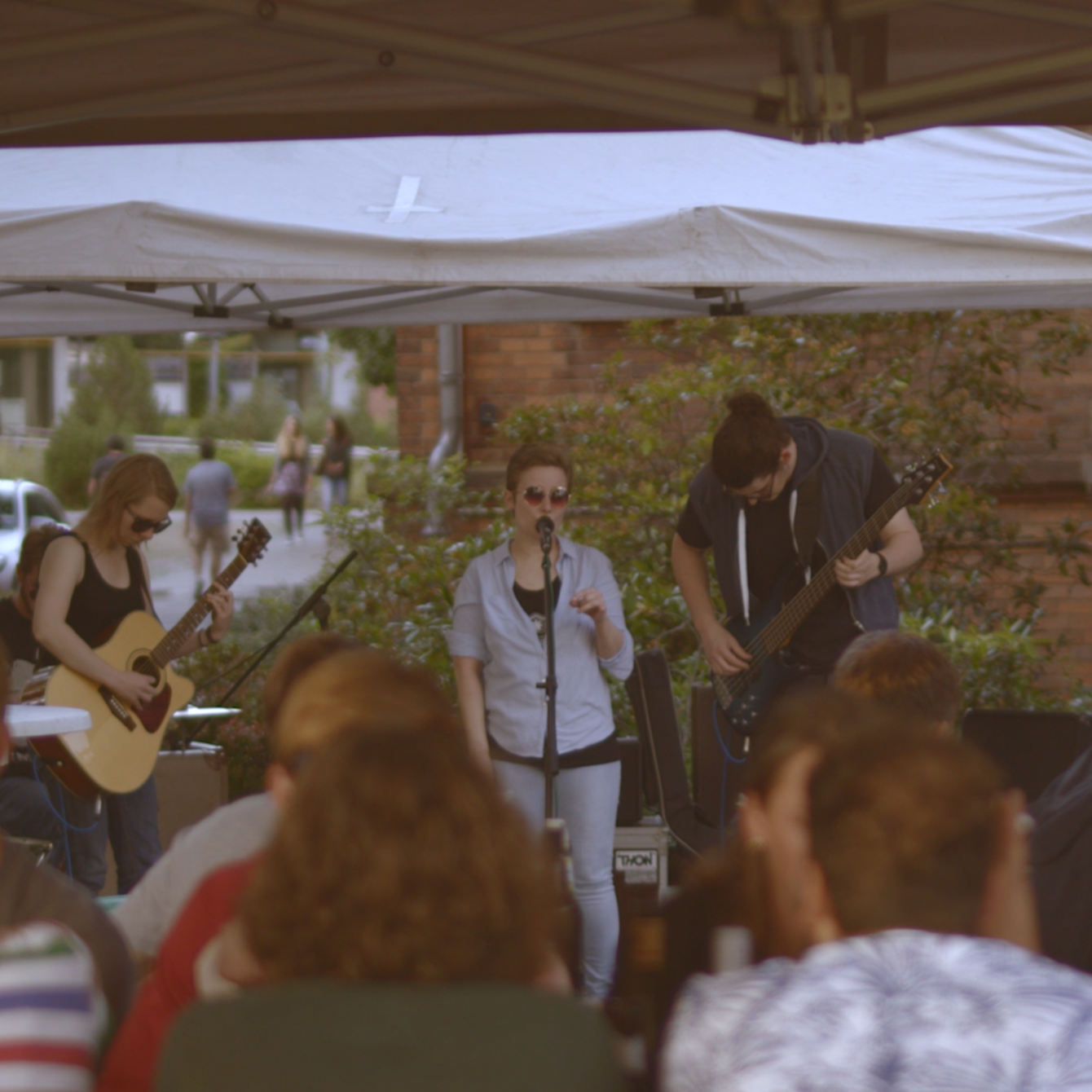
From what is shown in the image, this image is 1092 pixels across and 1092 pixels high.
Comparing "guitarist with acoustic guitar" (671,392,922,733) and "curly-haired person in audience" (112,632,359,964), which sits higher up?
"guitarist with acoustic guitar" (671,392,922,733)

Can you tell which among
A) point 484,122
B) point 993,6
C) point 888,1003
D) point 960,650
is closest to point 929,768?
point 888,1003

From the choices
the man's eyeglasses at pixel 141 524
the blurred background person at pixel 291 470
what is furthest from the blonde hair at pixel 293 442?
the man's eyeglasses at pixel 141 524

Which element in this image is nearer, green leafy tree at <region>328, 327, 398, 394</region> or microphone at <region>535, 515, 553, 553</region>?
microphone at <region>535, 515, 553, 553</region>

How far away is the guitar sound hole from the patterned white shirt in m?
3.75

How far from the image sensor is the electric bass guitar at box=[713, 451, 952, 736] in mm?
4250

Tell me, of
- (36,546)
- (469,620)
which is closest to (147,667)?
(36,546)

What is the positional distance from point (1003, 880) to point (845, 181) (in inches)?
93.4

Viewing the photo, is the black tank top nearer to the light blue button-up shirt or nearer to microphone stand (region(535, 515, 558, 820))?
the light blue button-up shirt

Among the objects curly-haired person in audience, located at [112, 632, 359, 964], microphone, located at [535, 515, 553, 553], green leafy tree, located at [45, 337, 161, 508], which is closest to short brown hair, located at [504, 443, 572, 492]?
microphone, located at [535, 515, 553, 553]

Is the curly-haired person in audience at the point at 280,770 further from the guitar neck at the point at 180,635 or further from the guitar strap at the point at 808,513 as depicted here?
the guitar neck at the point at 180,635

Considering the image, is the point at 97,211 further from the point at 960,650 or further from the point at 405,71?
the point at 960,650

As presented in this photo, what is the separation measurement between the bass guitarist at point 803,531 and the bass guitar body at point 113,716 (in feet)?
6.33

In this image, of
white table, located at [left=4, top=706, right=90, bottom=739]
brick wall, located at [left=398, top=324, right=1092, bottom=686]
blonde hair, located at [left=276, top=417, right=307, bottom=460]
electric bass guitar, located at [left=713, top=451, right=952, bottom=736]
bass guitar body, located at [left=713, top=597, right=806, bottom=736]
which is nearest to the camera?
white table, located at [left=4, top=706, right=90, bottom=739]

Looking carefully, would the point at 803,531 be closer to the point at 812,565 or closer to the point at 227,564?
the point at 812,565
